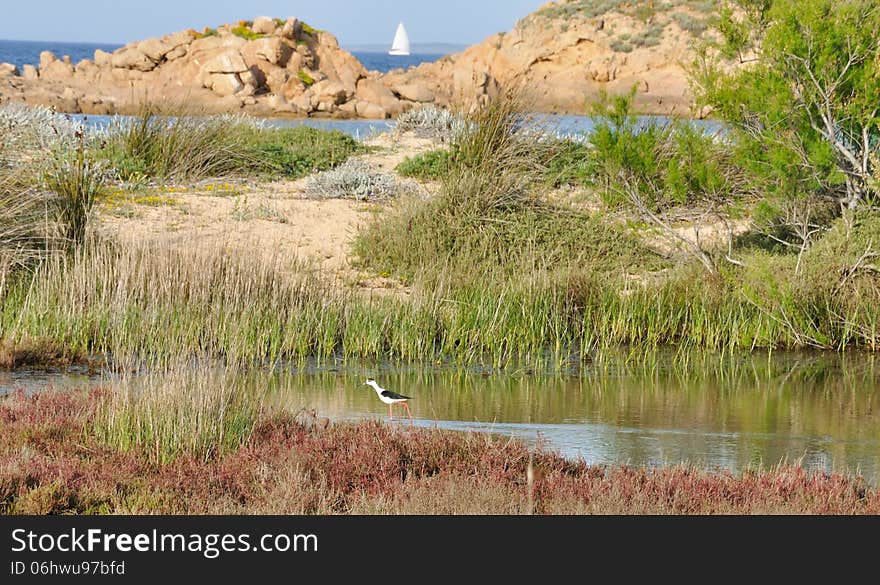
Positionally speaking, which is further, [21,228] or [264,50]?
[264,50]

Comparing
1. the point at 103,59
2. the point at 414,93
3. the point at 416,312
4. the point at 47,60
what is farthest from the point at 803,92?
the point at 47,60

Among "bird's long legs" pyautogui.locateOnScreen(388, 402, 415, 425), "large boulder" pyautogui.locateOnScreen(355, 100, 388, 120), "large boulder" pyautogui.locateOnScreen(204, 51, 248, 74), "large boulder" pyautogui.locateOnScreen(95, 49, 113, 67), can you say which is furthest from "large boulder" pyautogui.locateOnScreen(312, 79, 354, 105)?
"bird's long legs" pyautogui.locateOnScreen(388, 402, 415, 425)

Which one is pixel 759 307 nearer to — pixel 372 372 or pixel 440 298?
pixel 440 298

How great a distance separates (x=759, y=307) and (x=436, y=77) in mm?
55808

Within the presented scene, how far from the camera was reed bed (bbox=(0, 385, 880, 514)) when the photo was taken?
5.60 meters

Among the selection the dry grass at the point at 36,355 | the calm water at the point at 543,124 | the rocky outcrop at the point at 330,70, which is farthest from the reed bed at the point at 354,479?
the rocky outcrop at the point at 330,70

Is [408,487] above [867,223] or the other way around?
the other way around

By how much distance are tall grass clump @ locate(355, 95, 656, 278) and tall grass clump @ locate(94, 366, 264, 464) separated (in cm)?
568

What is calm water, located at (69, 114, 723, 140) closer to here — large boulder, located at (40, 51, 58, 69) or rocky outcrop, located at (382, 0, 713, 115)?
rocky outcrop, located at (382, 0, 713, 115)

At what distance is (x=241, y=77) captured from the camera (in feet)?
161

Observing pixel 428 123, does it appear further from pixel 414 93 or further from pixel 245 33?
pixel 245 33

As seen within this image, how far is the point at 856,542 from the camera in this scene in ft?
16.5

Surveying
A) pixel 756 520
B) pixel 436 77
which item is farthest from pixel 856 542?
pixel 436 77

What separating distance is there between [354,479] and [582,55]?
58407 millimetres
